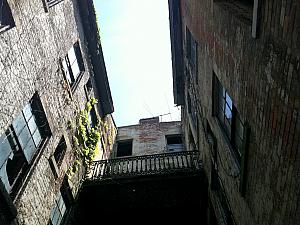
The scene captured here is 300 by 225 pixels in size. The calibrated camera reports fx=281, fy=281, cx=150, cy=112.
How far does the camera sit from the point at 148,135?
18.8 metres

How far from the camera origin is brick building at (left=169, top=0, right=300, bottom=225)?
3492 millimetres

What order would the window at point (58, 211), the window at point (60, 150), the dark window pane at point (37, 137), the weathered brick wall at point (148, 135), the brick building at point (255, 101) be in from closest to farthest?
1. the brick building at point (255, 101)
2. the dark window pane at point (37, 137)
3. the window at point (58, 211)
4. the window at point (60, 150)
5. the weathered brick wall at point (148, 135)

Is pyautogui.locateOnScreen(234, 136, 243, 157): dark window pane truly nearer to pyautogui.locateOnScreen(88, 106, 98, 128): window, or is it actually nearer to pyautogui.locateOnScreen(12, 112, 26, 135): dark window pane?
pyautogui.locateOnScreen(12, 112, 26, 135): dark window pane

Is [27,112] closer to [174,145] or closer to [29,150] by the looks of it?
[29,150]

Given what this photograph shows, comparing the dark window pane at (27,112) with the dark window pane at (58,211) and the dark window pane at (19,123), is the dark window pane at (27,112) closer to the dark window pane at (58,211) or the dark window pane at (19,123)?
the dark window pane at (19,123)

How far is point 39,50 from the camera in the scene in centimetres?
851

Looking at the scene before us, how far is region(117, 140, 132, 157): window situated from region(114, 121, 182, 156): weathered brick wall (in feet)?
0.95

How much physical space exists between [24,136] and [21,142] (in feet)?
0.84

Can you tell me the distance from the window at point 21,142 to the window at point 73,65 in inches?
114

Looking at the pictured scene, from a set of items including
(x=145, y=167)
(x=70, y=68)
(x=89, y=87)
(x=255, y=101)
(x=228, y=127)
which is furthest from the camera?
(x=89, y=87)

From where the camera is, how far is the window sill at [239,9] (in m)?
4.81

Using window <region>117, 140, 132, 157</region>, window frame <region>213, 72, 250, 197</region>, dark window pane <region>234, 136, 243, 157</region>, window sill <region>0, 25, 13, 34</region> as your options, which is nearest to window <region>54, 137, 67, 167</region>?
window sill <region>0, 25, 13, 34</region>

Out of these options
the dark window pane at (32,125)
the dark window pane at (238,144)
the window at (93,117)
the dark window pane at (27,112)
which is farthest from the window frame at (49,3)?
the dark window pane at (238,144)

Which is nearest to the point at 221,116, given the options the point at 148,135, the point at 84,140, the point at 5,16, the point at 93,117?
the point at 5,16
